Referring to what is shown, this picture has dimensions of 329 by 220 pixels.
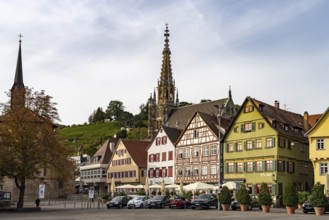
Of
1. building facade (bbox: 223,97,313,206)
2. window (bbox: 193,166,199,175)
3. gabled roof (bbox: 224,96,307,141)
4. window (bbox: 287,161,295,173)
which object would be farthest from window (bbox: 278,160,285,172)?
window (bbox: 193,166,199,175)

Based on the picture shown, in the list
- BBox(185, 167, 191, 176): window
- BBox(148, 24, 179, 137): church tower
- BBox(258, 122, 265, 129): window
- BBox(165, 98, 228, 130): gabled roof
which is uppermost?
BBox(148, 24, 179, 137): church tower

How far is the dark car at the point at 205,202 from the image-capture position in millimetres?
46500

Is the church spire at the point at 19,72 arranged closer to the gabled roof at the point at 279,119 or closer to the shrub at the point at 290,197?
the gabled roof at the point at 279,119

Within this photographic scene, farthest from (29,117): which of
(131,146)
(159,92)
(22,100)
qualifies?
(159,92)

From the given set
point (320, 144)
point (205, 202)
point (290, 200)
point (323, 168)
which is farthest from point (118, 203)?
point (320, 144)

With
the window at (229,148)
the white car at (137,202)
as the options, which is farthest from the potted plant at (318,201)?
the window at (229,148)

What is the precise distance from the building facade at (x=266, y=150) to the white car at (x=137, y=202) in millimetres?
14360

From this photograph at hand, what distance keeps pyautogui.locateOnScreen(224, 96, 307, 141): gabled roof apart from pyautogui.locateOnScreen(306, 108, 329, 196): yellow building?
417 cm

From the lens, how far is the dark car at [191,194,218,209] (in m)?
46.5

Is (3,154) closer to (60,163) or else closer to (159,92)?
(60,163)

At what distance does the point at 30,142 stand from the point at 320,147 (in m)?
31.0

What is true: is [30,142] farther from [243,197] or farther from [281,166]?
[281,166]

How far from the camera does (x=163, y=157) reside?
77.6 m

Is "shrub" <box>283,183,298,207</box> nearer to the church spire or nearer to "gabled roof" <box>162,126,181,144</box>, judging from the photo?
"gabled roof" <box>162,126,181,144</box>
